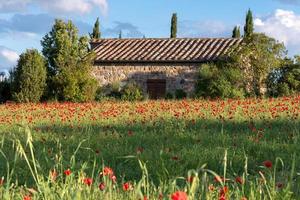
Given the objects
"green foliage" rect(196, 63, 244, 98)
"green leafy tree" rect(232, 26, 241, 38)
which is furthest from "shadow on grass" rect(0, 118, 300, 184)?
"green leafy tree" rect(232, 26, 241, 38)

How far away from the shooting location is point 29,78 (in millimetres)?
28047

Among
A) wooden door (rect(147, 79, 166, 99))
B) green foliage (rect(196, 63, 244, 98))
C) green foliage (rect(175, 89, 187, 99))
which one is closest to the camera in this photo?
green foliage (rect(196, 63, 244, 98))

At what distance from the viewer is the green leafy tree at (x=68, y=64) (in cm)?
2811

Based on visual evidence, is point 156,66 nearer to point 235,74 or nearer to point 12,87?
point 235,74

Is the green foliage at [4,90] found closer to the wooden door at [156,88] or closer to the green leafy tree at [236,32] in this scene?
the wooden door at [156,88]

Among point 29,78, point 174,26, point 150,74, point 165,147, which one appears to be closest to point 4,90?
point 29,78

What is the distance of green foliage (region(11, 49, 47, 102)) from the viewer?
27.8 metres

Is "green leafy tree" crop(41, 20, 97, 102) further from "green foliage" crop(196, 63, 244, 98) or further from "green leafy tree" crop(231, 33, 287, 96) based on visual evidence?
"green leafy tree" crop(231, 33, 287, 96)

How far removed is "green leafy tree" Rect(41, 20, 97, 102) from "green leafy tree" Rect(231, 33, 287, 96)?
782cm

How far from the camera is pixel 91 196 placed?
3402mm

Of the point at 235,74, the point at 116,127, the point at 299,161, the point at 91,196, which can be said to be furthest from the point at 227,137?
the point at 235,74

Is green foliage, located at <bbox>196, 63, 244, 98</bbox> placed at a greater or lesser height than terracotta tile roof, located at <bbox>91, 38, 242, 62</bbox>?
lesser

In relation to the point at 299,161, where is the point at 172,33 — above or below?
above

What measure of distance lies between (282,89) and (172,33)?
16676 millimetres
